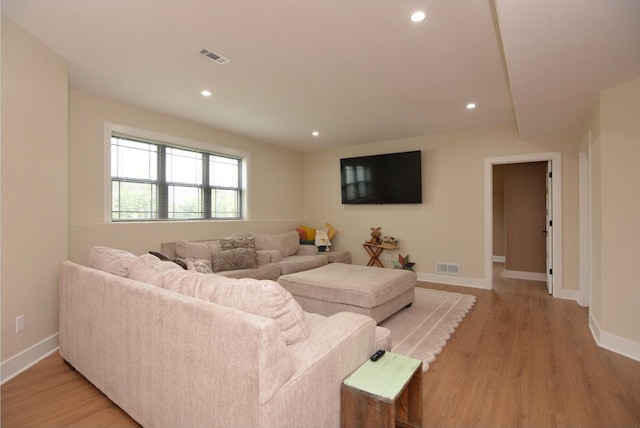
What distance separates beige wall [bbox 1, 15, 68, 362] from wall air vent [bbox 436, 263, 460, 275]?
16.7 feet

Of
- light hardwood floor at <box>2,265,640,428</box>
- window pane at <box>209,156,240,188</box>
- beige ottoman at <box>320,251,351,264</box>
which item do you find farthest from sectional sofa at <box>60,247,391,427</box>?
beige ottoman at <box>320,251,351,264</box>

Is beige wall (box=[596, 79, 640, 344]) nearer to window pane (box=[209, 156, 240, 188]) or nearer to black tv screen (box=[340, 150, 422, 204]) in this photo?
black tv screen (box=[340, 150, 422, 204])

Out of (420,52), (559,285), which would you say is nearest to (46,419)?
(420,52)

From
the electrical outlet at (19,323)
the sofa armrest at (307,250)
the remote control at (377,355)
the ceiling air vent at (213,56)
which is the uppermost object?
the ceiling air vent at (213,56)

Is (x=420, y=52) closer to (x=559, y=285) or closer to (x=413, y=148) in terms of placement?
(x=413, y=148)

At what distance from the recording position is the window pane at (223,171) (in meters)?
5.13

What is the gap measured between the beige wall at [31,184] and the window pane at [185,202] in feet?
5.81

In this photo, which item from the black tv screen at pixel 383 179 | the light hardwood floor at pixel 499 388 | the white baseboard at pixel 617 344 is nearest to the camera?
the light hardwood floor at pixel 499 388

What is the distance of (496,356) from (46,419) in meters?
3.17

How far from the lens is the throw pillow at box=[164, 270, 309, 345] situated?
1353 millimetres

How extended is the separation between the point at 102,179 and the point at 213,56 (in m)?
2.17

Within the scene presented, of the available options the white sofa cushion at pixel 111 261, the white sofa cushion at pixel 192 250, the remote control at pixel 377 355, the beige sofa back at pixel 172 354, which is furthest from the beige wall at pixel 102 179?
the remote control at pixel 377 355

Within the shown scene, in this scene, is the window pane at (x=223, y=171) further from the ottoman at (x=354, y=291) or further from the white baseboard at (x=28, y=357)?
the white baseboard at (x=28, y=357)

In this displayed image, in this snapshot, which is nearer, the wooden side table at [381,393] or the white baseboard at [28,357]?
the wooden side table at [381,393]
